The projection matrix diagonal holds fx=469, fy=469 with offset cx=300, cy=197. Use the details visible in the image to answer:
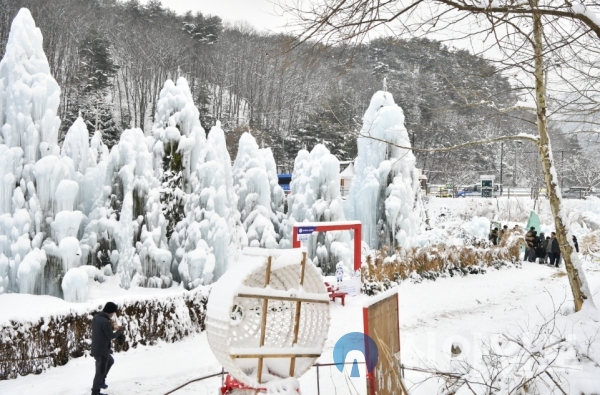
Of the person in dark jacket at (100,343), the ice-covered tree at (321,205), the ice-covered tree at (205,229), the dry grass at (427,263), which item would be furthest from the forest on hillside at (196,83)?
the person in dark jacket at (100,343)

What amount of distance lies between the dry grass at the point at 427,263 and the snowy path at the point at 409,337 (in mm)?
404

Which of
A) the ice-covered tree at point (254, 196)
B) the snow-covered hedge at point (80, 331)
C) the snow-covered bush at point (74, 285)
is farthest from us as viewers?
the ice-covered tree at point (254, 196)

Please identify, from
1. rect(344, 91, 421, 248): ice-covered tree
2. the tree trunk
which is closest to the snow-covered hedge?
the tree trunk

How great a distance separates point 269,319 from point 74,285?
299 inches

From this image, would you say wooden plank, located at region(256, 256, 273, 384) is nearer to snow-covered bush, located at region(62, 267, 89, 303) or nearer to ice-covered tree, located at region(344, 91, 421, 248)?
snow-covered bush, located at region(62, 267, 89, 303)

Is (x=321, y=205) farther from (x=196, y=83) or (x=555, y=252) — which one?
(x=196, y=83)

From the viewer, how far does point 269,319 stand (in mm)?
4441

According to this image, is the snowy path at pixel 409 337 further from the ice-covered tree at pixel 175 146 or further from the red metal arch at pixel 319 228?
the ice-covered tree at pixel 175 146

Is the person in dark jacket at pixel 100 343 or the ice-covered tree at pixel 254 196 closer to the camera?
the person in dark jacket at pixel 100 343

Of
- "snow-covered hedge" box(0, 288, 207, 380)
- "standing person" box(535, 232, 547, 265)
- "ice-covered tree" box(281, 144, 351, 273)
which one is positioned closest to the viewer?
"snow-covered hedge" box(0, 288, 207, 380)

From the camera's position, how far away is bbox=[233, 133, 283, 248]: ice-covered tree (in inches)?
599

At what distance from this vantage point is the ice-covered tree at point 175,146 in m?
12.6

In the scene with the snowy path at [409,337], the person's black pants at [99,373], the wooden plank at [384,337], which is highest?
the wooden plank at [384,337]

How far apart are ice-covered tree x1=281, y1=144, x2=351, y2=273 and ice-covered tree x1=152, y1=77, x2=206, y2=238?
4.04m
